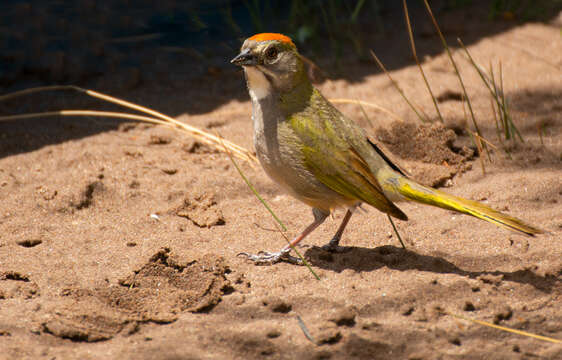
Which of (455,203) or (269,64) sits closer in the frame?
(455,203)

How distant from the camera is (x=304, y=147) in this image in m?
3.42

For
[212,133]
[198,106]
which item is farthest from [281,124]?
[198,106]

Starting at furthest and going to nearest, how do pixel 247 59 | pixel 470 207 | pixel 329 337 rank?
1. pixel 247 59
2. pixel 470 207
3. pixel 329 337

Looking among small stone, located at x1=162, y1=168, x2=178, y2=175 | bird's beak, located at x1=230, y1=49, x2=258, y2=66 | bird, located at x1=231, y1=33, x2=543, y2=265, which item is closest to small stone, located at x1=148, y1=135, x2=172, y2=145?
small stone, located at x1=162, y1=168, x2=178, y2=175

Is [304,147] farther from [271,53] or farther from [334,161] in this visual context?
[271,53]

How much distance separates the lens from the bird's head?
3.41m

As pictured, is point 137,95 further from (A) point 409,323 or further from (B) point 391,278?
(A) point 409,323

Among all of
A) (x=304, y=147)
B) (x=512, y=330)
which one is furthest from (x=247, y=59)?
(x=512, y=330)

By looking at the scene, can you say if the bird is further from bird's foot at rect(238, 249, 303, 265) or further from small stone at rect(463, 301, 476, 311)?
small stone at rect(463, 301, 476, 311)

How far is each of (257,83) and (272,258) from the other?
3.39ft

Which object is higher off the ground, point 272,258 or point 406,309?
point 272,258

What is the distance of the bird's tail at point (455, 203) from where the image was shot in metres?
3.12

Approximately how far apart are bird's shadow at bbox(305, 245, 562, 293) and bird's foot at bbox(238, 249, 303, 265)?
0.10 metres

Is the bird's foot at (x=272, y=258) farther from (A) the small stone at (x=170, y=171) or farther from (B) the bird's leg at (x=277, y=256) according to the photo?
(A) the small stone at (x=170, y=171)
